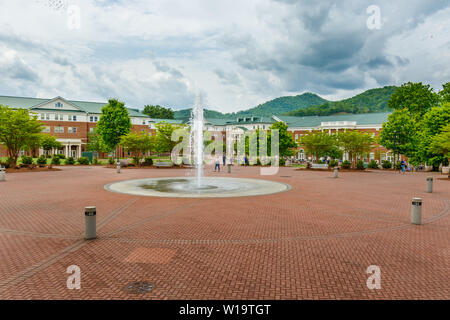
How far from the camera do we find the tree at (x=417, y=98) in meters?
55.7

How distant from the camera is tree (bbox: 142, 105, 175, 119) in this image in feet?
468

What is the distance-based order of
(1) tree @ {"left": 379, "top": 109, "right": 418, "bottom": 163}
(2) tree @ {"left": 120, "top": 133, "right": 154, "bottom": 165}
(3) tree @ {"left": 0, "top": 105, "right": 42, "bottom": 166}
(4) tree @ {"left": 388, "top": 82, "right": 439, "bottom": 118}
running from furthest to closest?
(4) tree @ {"left": 388, "top": 82, "right": 439, "bottom": 118} → (1) tree @ {"left": 379, "top": 109, "right": 418, "bottom": 163} → (2) tree @ {"left": 120, "top": 133, "right": 154, "bottom": 165} → (3) tree @ {"left": 0, "top": 105, "right": 42, "bottom": 166}

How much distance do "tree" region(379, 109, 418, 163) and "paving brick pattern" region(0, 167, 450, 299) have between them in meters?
35.6

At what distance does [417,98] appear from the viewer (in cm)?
5609

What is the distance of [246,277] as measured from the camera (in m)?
5.95

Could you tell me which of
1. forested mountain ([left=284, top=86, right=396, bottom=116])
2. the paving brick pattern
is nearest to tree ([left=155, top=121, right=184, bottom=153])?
the paving brick pattern

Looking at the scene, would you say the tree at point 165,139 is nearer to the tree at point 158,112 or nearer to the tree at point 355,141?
the tree at point 355,141

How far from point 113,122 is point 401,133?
48783mm

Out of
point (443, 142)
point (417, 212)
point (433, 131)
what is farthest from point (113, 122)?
point (417, 212)

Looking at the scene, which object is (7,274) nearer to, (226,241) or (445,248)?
(226,241)

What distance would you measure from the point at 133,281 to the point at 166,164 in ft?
114

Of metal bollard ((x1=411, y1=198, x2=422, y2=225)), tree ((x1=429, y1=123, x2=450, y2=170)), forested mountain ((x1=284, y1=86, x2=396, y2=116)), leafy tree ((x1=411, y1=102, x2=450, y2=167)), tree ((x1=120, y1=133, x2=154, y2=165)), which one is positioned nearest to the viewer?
metal bollard ((x1=411, y1=198, x2=422, y2=225))

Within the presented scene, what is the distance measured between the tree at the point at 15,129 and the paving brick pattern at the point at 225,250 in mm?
21721

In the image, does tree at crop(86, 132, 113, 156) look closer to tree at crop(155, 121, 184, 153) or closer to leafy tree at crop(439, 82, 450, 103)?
tree at crop(155, 121, 184, 153)
